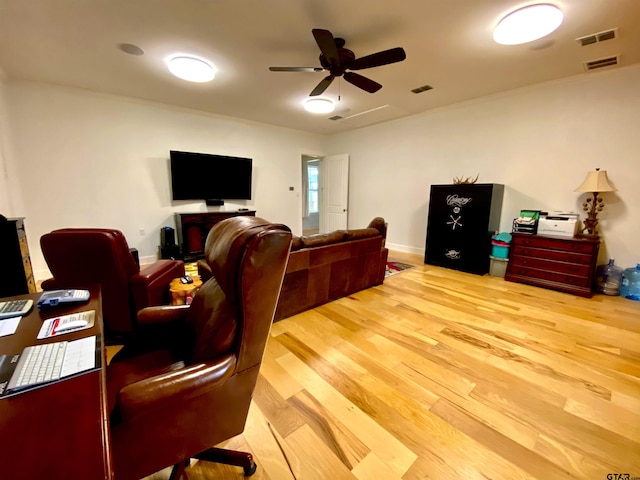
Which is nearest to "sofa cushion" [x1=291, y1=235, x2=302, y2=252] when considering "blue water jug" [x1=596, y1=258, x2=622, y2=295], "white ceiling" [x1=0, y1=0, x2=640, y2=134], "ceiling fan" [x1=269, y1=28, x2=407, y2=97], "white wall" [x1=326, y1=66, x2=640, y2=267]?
"ceiling fan" [x1=269, y1=28, x2=407, y2=97]

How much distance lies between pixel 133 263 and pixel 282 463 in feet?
5.67

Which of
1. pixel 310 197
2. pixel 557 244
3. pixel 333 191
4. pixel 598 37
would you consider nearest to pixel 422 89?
pixel 598 37

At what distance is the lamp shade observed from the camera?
121 inches

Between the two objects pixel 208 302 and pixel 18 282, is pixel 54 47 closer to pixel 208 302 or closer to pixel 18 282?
pixel 18 282

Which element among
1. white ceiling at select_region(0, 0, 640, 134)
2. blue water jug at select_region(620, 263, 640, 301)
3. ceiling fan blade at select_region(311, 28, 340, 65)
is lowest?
blue water jug at select_region(620, 263, 640, 301)

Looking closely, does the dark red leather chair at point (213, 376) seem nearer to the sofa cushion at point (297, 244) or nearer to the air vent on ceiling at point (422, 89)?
the sofa cushion at point (297, 244)

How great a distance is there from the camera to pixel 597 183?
10.2 feet

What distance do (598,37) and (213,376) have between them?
4136 millimetres

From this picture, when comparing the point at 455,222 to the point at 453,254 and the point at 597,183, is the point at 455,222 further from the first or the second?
the point at 597,183

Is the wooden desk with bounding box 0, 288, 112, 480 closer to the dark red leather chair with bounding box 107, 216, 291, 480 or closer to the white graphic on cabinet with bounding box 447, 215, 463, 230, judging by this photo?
the dark red leather chair with bounding box 107, 216, 291, 480

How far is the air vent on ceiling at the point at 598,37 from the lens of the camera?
7.88 ft

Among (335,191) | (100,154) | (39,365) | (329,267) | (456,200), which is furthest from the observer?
(335,191)

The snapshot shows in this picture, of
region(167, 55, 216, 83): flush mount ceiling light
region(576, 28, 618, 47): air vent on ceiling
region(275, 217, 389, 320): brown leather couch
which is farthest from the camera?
region(167, 55, 216, 83): flush mount ceiling light

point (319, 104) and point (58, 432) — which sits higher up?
point (319, 104)
